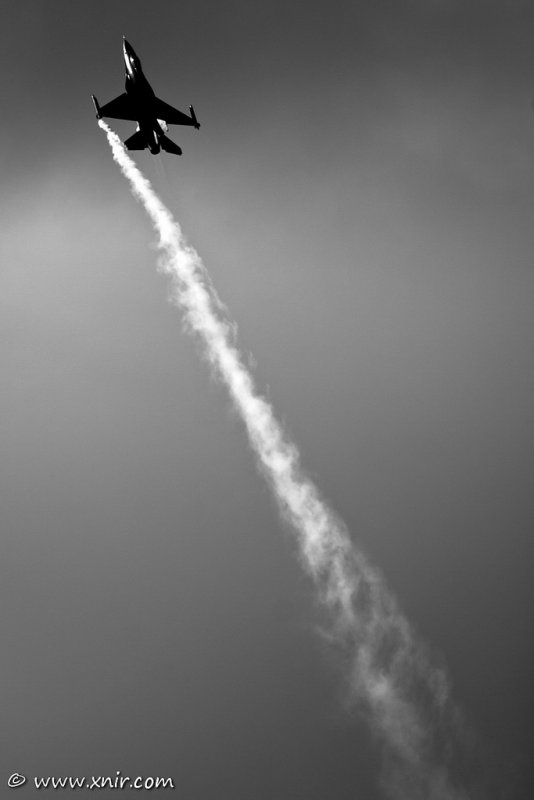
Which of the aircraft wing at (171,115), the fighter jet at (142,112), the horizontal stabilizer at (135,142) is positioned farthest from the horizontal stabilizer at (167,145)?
the aircraft wing at (171,115)

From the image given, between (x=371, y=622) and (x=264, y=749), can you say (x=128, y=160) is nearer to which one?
(x=371, y=622)

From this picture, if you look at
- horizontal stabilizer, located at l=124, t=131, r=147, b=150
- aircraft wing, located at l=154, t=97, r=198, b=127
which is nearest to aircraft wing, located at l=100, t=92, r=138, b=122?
horizontal stabilizer, located at l=124, t=131, r=147, b=150

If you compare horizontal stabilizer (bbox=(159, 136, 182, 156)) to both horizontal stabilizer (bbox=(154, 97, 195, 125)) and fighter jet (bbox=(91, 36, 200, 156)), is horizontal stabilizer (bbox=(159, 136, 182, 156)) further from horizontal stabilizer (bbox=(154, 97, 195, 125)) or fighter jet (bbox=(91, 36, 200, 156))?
horizontal stabilizer (bbox=(154, 97, 195, 125))

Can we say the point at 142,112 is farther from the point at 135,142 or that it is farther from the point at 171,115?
the point at 171,115

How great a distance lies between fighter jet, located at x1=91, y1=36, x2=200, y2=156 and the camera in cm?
2492

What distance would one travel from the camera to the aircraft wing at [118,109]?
2750cm

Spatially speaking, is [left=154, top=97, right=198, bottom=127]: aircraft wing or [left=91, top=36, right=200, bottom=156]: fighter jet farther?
[left=154, top=97, right=198, bottom=127]: aircraft wing

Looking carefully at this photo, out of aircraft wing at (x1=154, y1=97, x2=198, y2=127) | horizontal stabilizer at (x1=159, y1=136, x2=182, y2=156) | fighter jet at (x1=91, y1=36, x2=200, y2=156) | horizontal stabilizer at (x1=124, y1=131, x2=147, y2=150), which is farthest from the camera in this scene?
aircraft wing at (x1=154, y1=97, x2=198, y2=127)

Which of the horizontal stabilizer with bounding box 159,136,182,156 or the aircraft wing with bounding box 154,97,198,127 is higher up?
the aircraft wing with bounding box 154,97,198,127

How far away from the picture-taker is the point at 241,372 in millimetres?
36375

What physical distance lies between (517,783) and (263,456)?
22.2 m

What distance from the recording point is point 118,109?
2808 cm

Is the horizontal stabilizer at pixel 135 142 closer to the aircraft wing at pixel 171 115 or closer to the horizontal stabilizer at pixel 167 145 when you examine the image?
the horizontal stabilizer at pixel 167 145

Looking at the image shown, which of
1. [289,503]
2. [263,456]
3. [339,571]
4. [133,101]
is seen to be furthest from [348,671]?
[133,101]
